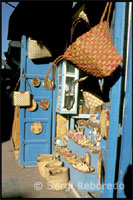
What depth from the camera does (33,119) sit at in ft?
16.6

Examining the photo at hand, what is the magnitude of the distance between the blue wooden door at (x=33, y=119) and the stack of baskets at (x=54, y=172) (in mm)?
355

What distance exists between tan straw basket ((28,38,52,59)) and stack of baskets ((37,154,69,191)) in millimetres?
2414

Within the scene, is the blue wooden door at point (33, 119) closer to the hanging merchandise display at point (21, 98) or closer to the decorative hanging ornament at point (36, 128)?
the decorative hanging ornament at point (36, 128)

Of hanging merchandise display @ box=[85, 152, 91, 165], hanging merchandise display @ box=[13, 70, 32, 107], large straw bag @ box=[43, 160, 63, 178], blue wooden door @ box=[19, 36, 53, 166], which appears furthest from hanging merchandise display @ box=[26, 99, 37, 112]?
hanging merchandise display @ box=[85, 152, 91, 165]

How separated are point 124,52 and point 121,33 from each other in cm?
Result: 18

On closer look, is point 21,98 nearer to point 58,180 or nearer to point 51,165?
point 51,165

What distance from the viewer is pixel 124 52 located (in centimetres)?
195

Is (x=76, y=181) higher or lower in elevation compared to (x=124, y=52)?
lower

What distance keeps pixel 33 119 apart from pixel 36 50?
169cm

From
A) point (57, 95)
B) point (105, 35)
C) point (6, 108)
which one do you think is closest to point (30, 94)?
point (57, 95)

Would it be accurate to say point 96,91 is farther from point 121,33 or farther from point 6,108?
point 6,108

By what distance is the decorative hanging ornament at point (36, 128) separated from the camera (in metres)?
5.06

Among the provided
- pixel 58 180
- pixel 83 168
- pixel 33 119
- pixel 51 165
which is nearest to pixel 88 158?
pixel 83 168

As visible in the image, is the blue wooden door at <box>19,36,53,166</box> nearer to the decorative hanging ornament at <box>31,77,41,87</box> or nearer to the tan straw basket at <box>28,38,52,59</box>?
the decorative hanging ornament at <box>31,77,41,87</box>
